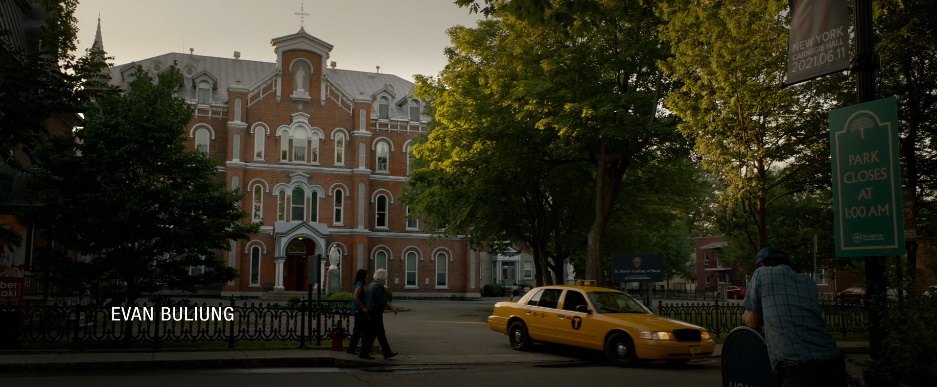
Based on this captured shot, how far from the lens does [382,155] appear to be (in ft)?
180

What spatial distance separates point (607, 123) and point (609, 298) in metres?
7.20

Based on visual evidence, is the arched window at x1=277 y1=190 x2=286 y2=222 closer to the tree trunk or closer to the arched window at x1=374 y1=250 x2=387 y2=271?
the arched window at x1=374 y1=250 x2=387 y2=271

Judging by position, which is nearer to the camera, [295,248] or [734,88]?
[734,88]

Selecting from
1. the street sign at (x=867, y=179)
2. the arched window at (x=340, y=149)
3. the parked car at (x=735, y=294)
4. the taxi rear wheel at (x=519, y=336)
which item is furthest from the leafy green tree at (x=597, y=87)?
the parked car at (x=735, y=294)

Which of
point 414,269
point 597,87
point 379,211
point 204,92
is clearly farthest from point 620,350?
point 204,92

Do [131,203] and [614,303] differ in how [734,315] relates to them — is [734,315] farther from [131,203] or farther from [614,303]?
[131,203]

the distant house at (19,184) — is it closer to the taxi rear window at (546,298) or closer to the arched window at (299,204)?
the taxi rear window at (546,298)

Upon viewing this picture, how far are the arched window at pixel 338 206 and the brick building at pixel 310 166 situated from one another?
78 millimetres

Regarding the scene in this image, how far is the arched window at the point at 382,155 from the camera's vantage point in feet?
179

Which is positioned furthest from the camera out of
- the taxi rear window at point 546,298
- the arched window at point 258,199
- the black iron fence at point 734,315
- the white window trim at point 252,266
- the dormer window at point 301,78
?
the dormer window at point 301,78

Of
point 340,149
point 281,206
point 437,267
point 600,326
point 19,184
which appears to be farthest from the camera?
point 437,267

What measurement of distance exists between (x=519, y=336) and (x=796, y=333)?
1210 centimetres

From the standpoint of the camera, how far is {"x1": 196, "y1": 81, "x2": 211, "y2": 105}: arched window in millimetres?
50469

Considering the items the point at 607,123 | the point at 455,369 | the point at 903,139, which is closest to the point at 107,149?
the point at 455,369
